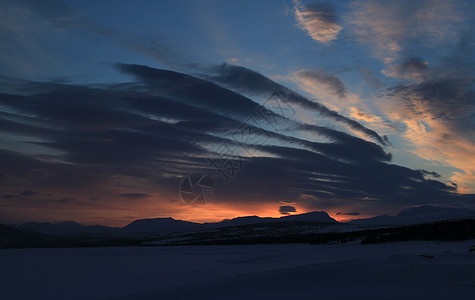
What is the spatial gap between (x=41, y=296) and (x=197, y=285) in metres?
5.70

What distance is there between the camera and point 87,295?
449 inches

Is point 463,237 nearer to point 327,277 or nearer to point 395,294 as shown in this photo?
point 327,277

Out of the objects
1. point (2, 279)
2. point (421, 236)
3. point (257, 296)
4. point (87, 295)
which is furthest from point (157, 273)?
point (421, 236)

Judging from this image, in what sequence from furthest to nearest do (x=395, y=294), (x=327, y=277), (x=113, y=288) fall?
(x=113, y=288), (x=327, y=277), (x=395, y=294)

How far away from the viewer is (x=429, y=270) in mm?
9438

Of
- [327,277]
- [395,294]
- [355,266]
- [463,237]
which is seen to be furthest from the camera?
[463,237]

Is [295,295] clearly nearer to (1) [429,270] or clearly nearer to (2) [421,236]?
(1) [429,270]

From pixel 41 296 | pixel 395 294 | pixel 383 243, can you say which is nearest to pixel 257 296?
pixel 395 294

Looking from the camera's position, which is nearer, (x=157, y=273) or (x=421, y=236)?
(x=157, y=273)

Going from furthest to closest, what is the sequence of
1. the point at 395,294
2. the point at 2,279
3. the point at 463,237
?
the point at 463,237, the point at 2,279, the point at 395,294

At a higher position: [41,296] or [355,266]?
[355,266]

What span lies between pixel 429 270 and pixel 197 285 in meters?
6.64

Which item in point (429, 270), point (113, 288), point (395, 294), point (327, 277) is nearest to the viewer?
point (395, 294)

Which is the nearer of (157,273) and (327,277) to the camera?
(327,277)
